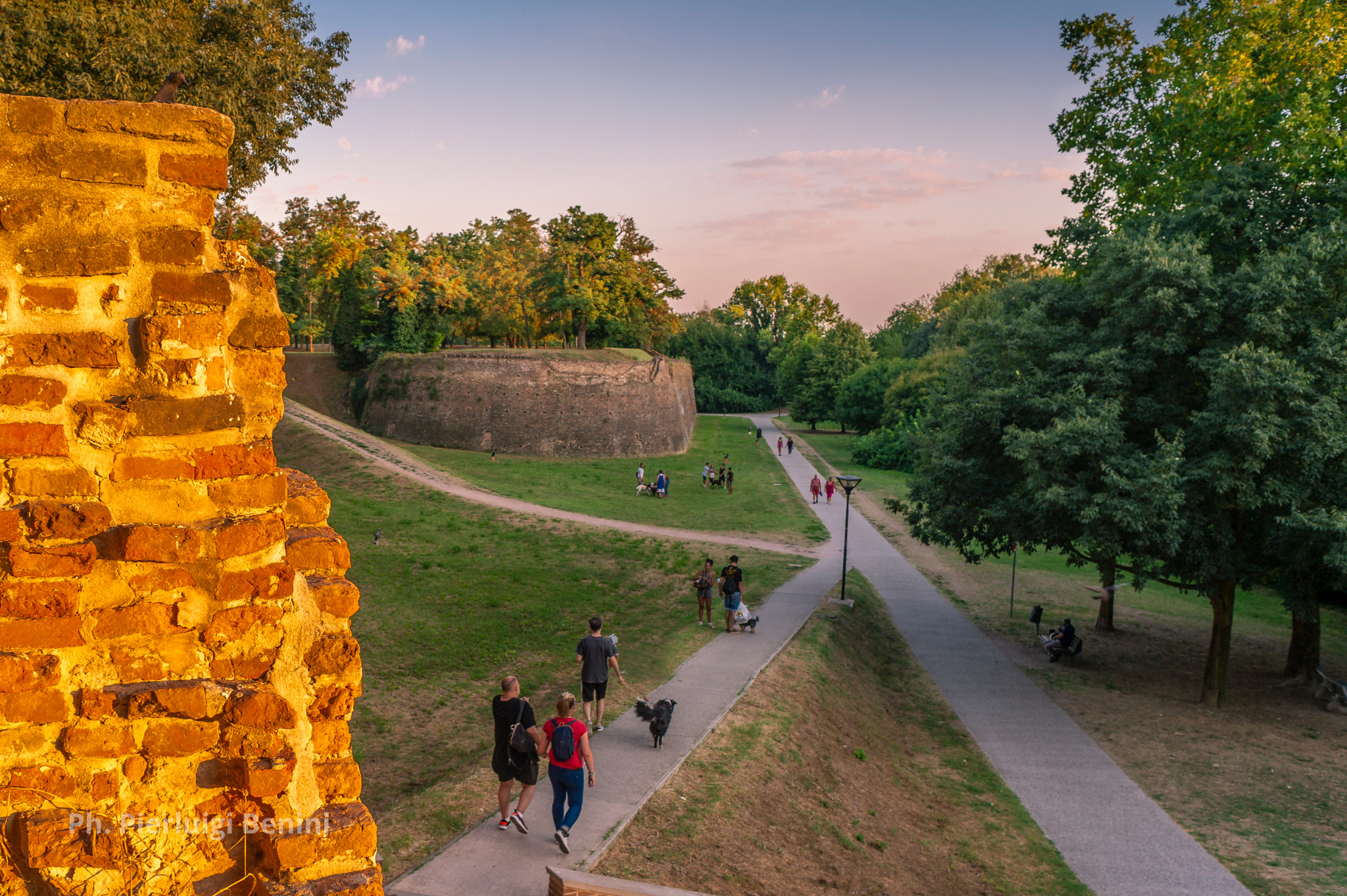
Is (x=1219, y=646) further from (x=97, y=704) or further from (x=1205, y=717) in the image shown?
(x=97, y=704)

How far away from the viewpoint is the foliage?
1473 centimetres

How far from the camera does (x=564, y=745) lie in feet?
23.4

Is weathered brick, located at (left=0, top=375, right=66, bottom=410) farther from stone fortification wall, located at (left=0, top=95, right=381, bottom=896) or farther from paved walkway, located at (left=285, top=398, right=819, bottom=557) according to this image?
paved walkway, located at (left=285, top=398, right=819, bottom=557)

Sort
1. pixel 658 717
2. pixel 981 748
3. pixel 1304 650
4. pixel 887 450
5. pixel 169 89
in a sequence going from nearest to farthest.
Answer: pixel 169 89
pixel 658 717
pixel 981 748
pixel 1304 650
pixel 887 450

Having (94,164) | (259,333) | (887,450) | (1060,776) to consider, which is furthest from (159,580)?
(887,450)

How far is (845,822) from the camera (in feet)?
29.5

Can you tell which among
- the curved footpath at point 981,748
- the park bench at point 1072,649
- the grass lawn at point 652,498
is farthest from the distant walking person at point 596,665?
the grass lawn at point 652,498

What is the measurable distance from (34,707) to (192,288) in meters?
1.44

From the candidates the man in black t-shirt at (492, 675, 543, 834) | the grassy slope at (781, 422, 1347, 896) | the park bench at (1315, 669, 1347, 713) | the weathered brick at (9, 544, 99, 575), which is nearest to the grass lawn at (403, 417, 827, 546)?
the grassy slope at (781, 422, 1347, 896)

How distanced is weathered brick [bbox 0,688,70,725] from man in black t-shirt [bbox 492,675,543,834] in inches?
189

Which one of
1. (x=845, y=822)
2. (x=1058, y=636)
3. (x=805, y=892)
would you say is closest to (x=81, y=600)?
(x=805, y=892)

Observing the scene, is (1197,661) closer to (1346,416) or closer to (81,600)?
(1346,416)

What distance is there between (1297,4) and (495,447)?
32297 millimetres

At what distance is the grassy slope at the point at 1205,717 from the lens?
31.7ft
